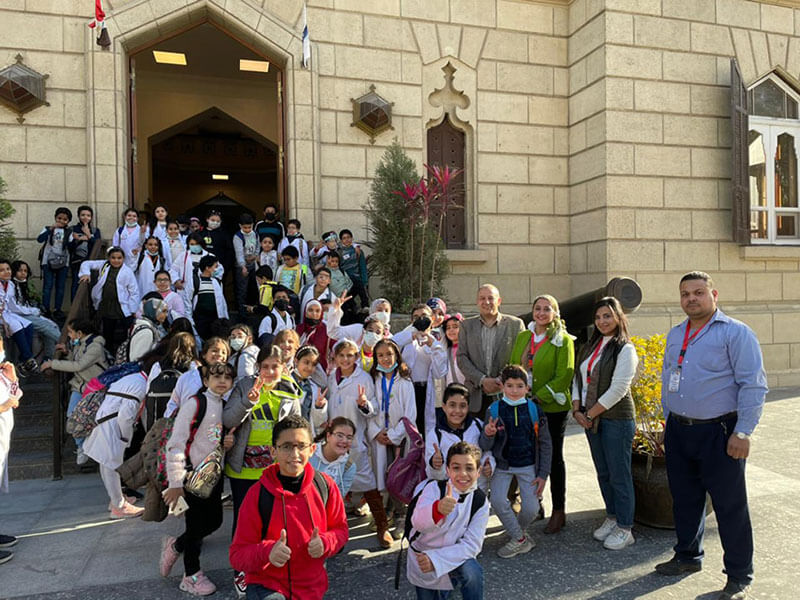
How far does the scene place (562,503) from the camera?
4539 millimetres

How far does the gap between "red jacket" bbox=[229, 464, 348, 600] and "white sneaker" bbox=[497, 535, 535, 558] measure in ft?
5.54

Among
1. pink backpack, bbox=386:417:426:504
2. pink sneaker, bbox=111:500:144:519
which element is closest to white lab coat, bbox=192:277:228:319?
pink sneaker, bbox=111:500:144:519

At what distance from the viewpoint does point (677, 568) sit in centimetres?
373

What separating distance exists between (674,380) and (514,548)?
5.15 ft

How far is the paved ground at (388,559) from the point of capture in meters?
3.62

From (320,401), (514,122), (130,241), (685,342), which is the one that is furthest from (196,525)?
(514,122)

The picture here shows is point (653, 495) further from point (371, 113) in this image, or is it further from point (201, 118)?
point (201, 118)

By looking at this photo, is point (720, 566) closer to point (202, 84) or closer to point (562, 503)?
point (562, 503)

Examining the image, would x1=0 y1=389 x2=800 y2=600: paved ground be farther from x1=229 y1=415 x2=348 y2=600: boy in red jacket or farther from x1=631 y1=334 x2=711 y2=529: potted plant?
x1=229 y1=415 x2=348 y2=600: boy in red jacket

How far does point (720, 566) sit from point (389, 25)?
30.5 feet

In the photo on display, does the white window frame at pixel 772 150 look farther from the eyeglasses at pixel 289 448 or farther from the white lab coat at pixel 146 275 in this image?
the eyeglasses at pixel 289 448

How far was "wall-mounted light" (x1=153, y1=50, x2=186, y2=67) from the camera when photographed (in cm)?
1349

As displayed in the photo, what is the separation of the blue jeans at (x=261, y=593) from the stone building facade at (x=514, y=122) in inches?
296

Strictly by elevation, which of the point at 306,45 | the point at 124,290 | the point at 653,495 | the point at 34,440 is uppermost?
the point at 306,45
